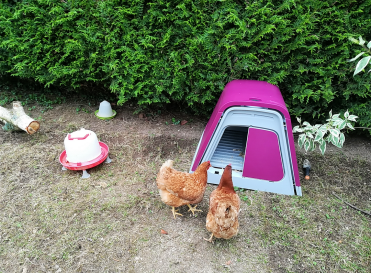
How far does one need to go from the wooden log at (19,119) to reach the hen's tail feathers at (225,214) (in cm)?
299

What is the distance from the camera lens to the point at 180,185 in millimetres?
2295

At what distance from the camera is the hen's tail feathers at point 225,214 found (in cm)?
204

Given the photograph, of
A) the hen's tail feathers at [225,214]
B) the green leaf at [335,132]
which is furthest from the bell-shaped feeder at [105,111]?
the green leaf at [335,132]

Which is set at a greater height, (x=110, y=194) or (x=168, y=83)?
(x=168, y=83)

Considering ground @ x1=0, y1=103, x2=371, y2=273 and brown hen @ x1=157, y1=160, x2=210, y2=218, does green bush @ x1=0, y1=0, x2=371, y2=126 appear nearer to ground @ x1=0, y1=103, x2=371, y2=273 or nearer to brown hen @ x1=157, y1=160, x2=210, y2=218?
ground @ x1=0, y1=103, x2=371, y2=273

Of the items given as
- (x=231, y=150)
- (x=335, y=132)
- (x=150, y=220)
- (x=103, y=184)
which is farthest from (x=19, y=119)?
(x=335, y=132)

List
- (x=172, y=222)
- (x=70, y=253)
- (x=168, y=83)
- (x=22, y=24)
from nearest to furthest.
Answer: (x=70, y=253) → (x=172, y=222) → (x=168, y=83) → (x=22, y=24)

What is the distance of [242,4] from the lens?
3.27m

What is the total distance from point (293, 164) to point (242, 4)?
2.21m

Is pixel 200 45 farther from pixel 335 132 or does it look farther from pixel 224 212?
pixel 224 212

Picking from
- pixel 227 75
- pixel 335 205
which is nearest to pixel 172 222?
pixel 335 205

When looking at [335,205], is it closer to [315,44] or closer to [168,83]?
[315,44]

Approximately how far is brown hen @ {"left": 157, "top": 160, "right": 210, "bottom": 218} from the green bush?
64.3 inches

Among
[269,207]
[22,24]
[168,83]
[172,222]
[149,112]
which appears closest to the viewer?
[172,222]
